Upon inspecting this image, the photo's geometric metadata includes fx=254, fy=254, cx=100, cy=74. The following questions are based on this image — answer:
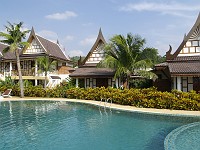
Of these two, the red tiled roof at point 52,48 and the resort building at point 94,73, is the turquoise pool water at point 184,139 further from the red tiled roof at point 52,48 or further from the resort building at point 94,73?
the red tiled roof at point 52,48

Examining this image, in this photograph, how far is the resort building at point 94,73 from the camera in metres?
23.4

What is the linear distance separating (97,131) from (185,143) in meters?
3.86

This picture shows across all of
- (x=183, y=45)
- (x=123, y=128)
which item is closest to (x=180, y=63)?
(x=183, y=45)

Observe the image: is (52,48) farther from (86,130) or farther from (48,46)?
(86,130)

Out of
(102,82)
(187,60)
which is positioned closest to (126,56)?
(187,60)

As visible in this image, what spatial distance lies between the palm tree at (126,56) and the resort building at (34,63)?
10196mm

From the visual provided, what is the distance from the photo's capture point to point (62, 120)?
13281 millimetres

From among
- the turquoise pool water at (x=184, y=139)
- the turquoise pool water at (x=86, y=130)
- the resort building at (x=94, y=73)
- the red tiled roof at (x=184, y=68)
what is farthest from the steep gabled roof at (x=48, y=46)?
the turquoise pool water at (x=184, y=139)

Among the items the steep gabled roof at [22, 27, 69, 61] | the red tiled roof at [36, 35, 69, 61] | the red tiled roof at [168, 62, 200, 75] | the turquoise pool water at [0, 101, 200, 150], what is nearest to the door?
the steep gabled roof at [22, 27, 69, 61]

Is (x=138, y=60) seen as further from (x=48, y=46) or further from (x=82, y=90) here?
(x=48, y=46)

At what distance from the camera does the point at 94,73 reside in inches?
937

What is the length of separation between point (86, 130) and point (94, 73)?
42.8ft

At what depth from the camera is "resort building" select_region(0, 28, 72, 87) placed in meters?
28.5

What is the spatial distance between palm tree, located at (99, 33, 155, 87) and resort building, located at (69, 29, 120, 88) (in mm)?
2990
